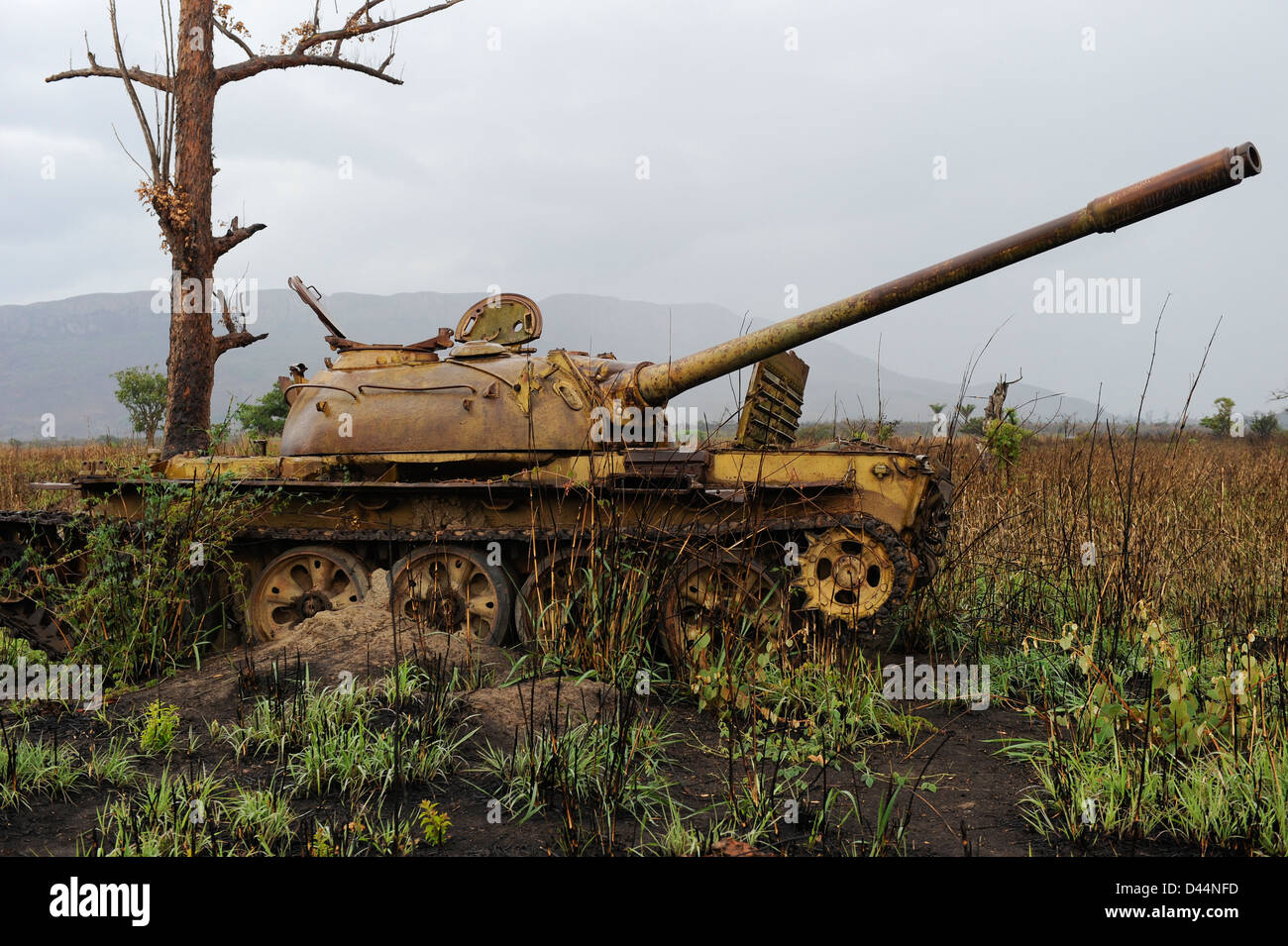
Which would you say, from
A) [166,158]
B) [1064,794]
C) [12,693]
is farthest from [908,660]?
[166,158]

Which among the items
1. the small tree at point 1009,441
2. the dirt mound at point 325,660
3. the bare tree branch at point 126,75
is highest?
the bare tree branch at point 126,75

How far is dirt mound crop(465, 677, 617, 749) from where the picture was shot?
5027mm

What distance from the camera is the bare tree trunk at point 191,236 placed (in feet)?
43.5

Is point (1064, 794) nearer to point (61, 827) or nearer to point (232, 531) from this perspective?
point (61, 827)

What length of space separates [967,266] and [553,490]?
134 inches

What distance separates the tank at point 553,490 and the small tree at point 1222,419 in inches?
1218

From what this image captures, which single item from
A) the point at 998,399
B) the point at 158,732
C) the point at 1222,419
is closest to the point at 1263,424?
the point at 1222,419

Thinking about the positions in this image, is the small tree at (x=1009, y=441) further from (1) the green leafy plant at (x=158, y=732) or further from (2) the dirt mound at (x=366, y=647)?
(1) the green leafy plant at (x=158, y=732)

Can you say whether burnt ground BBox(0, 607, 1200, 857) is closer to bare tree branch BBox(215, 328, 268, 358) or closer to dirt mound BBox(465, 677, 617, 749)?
dirt mound BBox(465, 677, 617, 749)

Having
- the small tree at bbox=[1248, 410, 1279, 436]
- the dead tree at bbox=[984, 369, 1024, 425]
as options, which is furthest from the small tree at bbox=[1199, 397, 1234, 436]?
the dead tree at bbox=[984, 369, 1024, 425]

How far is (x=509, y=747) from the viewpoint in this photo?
Result: 4941 millimetres

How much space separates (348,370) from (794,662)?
4.52 metres

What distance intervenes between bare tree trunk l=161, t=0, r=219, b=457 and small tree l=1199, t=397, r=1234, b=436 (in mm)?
32524

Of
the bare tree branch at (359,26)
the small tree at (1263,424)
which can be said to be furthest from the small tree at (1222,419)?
the bare tree branch at (359,26)
